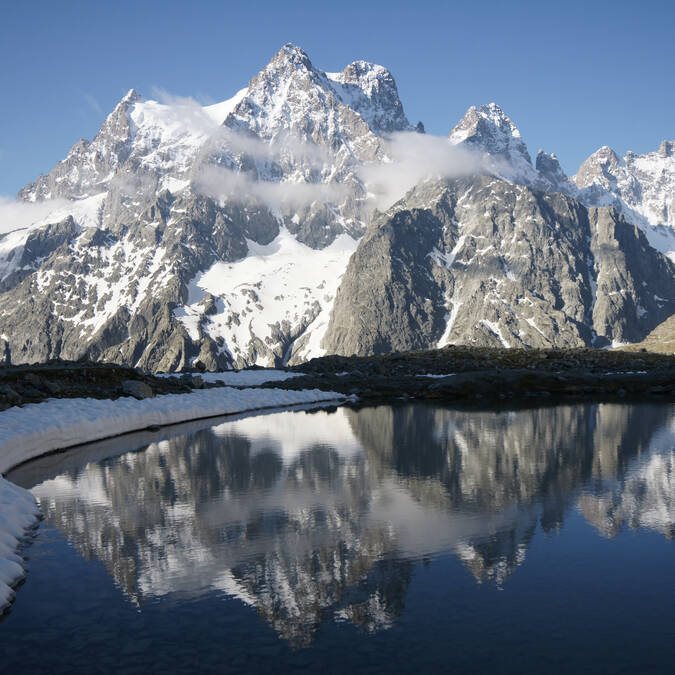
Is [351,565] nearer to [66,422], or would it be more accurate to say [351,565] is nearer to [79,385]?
[66,422]

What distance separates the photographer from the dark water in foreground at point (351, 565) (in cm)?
1025

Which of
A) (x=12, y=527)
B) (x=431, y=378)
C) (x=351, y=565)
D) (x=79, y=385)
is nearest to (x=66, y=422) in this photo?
(x=79, y=385)

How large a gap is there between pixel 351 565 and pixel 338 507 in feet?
16.5

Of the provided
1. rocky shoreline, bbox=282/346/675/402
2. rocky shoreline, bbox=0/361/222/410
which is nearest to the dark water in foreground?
rocky shoreline, bbox=0/361/222/410

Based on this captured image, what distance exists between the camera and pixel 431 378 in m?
67.6

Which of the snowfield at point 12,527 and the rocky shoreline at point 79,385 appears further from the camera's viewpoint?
the rocky shoreline at point 79,385

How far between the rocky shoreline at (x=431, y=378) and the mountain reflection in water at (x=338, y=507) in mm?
13776

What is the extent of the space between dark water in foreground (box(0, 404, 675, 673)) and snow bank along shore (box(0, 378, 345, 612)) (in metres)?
0.64

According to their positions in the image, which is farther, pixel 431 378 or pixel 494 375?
pixel 431 378

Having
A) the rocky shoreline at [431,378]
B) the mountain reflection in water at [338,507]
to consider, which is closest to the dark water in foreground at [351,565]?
the mountain reflection in water at [338,507]

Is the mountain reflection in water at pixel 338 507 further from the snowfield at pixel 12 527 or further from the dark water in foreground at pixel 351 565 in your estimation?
the snowfield at pixel 12 527

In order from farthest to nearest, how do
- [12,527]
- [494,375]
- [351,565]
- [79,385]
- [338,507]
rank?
[494,375]
[79,385]
[338,507]
[12,527]
[351,565]

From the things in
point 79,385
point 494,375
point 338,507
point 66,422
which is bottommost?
point 338,507

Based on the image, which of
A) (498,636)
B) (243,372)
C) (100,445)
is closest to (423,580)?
(498,636)
